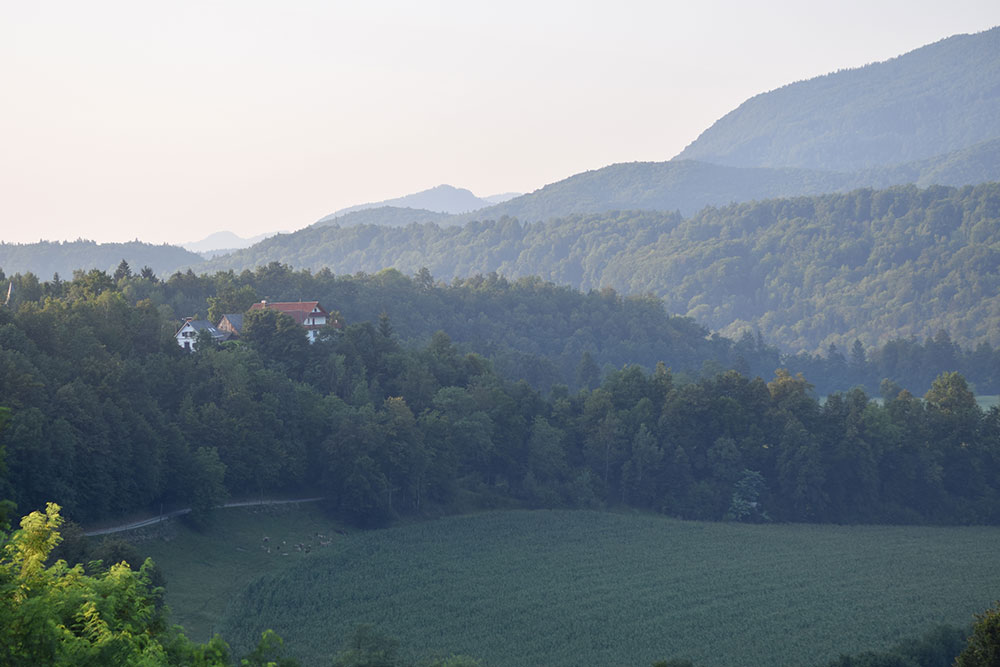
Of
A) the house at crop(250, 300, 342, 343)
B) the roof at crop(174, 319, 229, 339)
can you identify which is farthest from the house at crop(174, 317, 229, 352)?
the house at crop(250, 300, 342, 343)

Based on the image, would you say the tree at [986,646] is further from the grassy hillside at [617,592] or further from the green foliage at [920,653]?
the grassy hillside at [617,592]

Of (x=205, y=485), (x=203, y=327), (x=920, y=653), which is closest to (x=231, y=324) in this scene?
(x=203, y=327)

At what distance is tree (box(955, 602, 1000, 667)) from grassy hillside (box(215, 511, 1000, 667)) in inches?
558

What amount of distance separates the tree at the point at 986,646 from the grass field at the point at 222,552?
2727 centimetres

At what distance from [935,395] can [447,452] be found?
43.2 meters

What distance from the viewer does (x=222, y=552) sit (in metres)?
54.8

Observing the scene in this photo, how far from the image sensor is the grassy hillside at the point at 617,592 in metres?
43.3

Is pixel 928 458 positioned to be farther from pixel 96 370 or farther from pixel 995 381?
pixel 995 381

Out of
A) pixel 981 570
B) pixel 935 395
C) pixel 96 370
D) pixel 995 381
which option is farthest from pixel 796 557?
pixel 995 381

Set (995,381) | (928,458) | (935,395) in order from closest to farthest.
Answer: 1. (928,458)
2. (935,395)
3. (995,381)

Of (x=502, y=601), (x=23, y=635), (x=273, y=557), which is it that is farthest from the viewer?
(x=273, y=557)

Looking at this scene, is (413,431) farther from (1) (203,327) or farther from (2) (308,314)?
(2) (308,314)

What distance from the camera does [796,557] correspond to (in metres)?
61.4

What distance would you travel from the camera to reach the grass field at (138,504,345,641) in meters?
46.1
